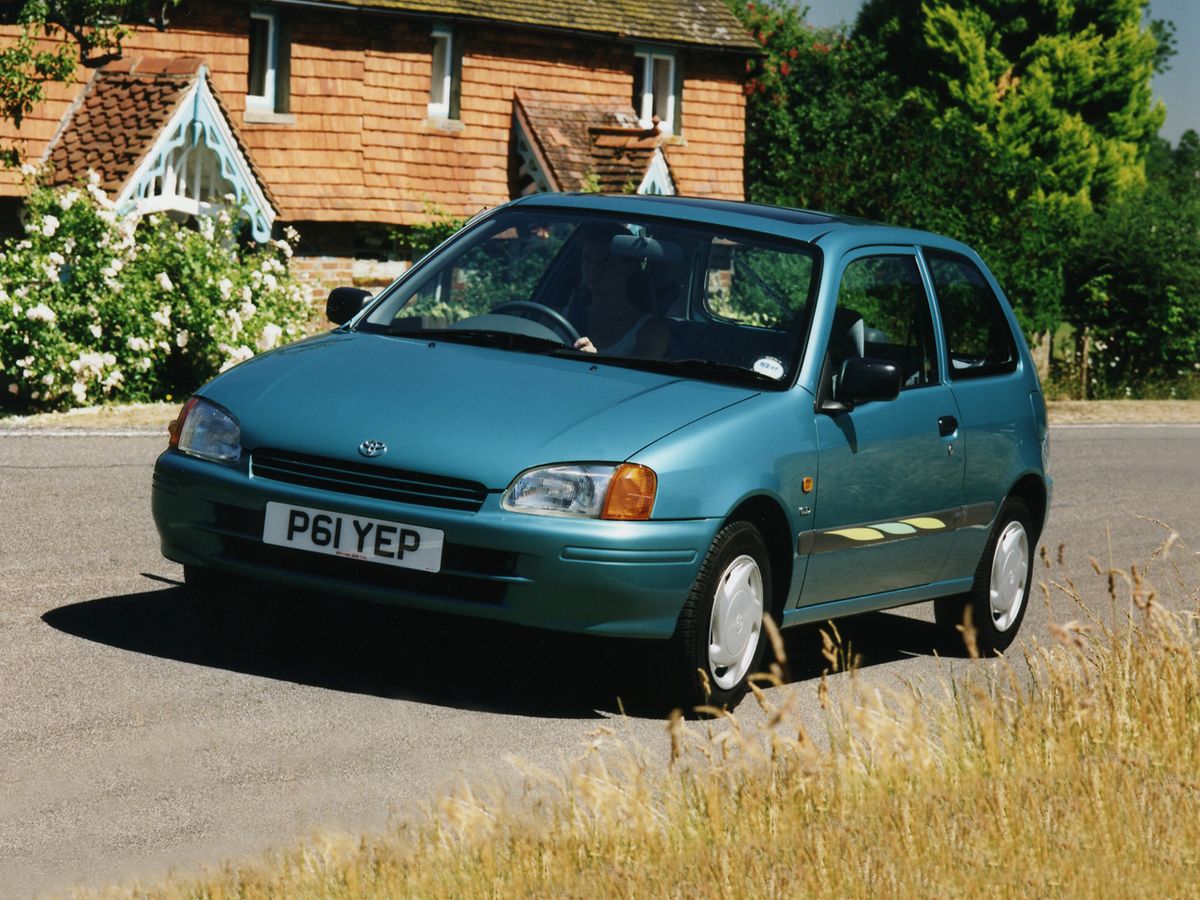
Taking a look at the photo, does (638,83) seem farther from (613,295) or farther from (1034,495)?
(613,295)

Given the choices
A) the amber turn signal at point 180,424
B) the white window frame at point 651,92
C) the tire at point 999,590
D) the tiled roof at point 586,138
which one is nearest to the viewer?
the amber turn signal at point 180,424

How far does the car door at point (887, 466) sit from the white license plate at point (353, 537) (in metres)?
1.57

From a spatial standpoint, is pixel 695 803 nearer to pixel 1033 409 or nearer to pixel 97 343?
pixel 1033 409

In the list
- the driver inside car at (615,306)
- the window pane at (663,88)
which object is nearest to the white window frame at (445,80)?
the window pane at (663,88)

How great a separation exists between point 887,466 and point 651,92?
88.7ft

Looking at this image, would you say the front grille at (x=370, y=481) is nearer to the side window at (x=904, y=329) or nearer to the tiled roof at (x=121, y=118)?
the side window at (x=904, y=329)

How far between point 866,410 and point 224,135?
57.5ft

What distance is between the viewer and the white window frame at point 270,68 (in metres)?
28.6

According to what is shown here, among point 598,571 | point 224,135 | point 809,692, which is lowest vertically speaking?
point 809,692

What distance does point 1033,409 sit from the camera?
9.70 m

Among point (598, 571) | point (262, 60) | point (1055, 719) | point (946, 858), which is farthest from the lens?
point (262, 60)

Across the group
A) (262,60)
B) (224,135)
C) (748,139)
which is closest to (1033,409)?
(224,135)

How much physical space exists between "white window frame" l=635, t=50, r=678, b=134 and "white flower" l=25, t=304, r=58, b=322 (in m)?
16.4

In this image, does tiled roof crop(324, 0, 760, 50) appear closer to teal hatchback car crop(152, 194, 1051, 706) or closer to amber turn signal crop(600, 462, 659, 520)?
teal hatchback car crop(152, 194, 1051, 706)
